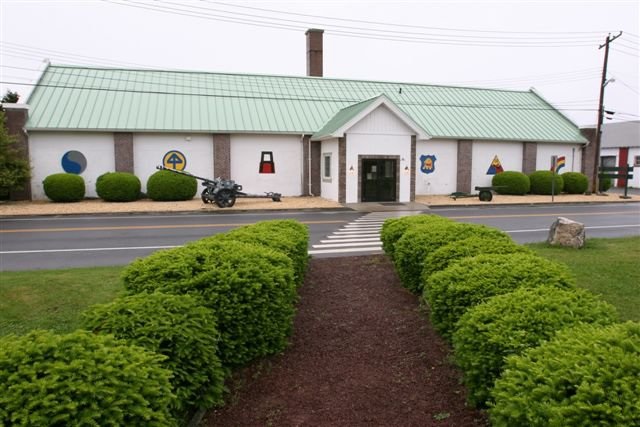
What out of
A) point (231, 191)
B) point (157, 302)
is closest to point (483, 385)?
point (157, 302)

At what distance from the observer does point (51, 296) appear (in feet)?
25.1

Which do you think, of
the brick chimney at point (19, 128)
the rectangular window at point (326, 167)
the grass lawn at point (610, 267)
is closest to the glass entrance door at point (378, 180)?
the rectangular window at point (326, 167)

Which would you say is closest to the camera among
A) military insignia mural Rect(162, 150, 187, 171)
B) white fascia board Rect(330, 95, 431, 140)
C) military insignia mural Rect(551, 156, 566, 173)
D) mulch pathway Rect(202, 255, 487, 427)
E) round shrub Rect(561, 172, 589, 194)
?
mulch pathway Rect(202, 255, 487, 427)

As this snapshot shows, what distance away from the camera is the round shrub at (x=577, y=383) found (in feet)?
8.35

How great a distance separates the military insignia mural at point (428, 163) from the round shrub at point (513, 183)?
391 cm

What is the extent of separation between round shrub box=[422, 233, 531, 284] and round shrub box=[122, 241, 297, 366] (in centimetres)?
189

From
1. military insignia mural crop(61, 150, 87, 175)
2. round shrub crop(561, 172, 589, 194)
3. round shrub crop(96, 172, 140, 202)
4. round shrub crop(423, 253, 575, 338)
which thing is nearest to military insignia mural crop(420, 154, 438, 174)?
round shrub crop(561, 172, 589, 194)

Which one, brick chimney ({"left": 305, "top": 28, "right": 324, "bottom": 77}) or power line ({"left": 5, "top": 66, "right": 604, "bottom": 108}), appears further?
brick chimney ({"left": 305, "top": 28, "right": 324, "bottom": 77})

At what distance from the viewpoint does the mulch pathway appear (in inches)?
177

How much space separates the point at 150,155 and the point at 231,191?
241 inches

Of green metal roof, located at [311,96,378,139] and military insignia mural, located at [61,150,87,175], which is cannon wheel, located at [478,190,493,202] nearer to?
green metal roof, located at [311,96,378,139]

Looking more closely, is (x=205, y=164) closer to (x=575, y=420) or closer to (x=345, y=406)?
(x=345, y=406)

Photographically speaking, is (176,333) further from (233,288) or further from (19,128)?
(19,128)

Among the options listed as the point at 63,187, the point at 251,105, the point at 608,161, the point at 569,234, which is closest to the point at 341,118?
the point at 251,105
